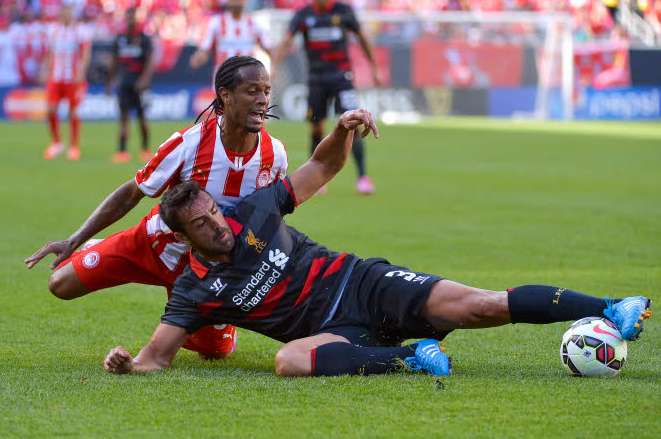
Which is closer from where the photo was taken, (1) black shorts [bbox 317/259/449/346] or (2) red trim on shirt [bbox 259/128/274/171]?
(1) black shorts [bbox 317/259/449/346]

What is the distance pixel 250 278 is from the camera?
5.43 m

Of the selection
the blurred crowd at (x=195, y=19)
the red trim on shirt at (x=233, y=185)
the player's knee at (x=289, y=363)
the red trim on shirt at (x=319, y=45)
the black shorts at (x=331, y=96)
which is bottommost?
the blurred crowd at (x=195, y=19)

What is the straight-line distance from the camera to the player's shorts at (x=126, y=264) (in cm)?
607

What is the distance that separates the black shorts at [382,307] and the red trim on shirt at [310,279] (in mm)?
157

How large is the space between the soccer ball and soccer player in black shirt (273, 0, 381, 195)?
8.70 m

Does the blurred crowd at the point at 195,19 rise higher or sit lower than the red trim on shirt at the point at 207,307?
lower

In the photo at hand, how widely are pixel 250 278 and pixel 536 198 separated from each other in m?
8.49

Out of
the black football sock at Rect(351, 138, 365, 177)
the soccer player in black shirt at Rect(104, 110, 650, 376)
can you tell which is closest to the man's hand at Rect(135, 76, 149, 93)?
the black football sock at Rect(351, 138, 365, 177)

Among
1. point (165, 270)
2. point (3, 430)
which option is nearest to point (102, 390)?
point (3, 430)

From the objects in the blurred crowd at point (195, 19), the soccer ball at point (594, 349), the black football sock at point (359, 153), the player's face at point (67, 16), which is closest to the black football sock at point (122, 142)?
the player's face at point (67, 16)

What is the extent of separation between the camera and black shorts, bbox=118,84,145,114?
18.3 m

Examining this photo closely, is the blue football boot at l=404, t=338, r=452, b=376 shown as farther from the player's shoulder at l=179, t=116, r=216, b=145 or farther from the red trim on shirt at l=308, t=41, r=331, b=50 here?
the red trim on shirt at l=308, t=41, r=331, b=50

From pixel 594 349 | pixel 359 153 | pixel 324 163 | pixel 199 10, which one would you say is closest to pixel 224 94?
pixel 324 163

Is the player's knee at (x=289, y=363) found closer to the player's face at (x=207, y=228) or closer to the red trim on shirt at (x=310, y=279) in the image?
the red trim on shirt at (x=310, y=279)
